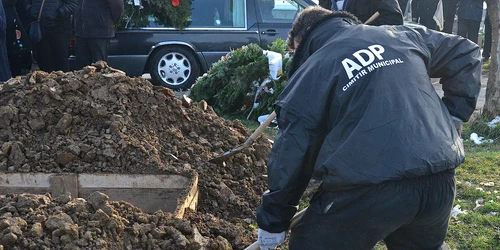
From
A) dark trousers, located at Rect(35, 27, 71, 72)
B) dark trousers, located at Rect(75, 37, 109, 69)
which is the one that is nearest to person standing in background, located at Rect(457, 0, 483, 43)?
dark trousers, located at Rect(75, 37, 109, 69)

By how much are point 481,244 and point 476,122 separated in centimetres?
327

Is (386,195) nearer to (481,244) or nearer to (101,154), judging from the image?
(481,244)

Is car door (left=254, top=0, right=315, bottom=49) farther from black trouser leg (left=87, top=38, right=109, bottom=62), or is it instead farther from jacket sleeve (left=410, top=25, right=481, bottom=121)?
jacket sleeve (left=410, top=25, right=481, bottom=121)

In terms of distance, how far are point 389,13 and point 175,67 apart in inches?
175

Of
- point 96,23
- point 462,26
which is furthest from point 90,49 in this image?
point 462,26

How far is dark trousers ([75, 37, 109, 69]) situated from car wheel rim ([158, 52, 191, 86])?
1.90 meters

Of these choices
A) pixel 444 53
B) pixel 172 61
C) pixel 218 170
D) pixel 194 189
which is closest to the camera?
pixel 444 53

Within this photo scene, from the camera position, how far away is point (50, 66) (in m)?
8.55

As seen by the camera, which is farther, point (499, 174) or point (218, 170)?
point (499, 174)

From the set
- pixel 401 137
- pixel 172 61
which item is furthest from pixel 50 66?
pixel 401 137

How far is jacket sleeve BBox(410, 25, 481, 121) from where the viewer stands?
133 inches

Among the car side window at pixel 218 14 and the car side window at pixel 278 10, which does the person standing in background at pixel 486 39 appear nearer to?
the car side window at pixel 278 10

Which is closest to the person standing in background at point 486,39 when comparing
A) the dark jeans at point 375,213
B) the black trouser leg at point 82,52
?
the black trouser leg at point 82,52

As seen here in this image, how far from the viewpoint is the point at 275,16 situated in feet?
33.0
